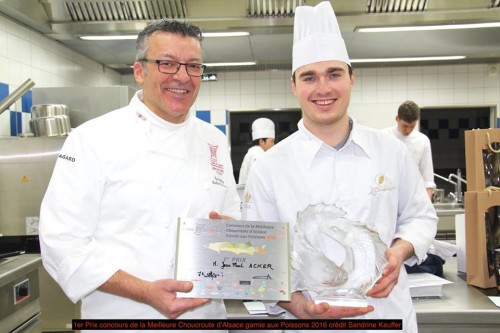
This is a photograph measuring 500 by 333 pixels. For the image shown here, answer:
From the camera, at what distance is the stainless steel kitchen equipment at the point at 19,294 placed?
2244 millimetres

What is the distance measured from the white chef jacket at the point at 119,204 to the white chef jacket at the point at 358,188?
0.23 metres

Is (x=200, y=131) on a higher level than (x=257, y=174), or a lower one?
higher

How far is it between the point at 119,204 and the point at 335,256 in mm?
686

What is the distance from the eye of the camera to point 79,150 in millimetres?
1434

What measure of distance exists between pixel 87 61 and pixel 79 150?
4583mm

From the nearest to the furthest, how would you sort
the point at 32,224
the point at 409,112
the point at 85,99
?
the point at 32,224, the point at 85,99, the point at 409,112

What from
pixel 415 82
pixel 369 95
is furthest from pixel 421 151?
pixel 415 82

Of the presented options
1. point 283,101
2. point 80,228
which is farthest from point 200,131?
point 283,101

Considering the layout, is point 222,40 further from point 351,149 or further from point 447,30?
point 351,149

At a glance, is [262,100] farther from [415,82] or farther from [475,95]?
[475,95]

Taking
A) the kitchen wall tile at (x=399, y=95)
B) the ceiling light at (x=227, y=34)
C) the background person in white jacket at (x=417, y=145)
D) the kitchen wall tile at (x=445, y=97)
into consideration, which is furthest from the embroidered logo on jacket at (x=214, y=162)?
the kitchen wall tile at (x=445, y=97)

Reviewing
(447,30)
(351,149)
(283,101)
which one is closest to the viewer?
(351,149)

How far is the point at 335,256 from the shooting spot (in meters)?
1.39

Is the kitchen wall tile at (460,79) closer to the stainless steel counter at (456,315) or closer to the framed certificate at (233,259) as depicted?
the stainless steel counter at (456,315)
